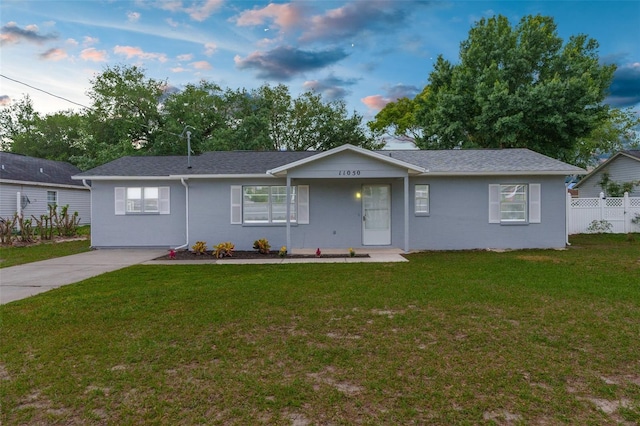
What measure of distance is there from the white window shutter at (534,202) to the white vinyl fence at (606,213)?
5.45 metres

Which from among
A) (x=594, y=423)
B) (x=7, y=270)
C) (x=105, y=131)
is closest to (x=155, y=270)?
(x=7, y=270)

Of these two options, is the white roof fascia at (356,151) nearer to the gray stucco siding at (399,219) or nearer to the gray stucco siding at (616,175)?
the gray stucco siding at (399,219)

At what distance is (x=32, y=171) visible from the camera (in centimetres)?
2011

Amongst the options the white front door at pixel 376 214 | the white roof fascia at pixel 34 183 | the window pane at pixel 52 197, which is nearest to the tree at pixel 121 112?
the white roof fascia at pixel 34 183

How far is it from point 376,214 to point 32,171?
68.2ft

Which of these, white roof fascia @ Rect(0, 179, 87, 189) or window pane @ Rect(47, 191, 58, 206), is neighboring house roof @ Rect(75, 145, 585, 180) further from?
window pane @ Rect(47, 191, 58, 206)

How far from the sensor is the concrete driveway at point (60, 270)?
644 cm

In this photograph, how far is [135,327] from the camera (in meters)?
4.33

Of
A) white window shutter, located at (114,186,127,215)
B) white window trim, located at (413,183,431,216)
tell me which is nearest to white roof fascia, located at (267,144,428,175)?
white window trim, located at (413,183,431,216)

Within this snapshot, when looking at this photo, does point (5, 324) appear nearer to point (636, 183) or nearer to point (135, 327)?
point (135, 327)

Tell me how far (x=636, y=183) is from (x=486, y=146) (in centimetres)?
769

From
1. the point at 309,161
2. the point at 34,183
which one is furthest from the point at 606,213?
the point at 34,183

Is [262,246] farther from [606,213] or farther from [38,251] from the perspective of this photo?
[606,213]

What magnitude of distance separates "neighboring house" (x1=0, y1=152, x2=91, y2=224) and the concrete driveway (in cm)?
1064
